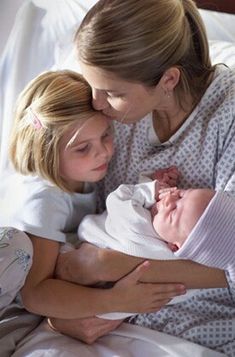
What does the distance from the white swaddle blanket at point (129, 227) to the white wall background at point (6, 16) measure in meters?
1.02

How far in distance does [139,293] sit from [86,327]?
5.2 inches

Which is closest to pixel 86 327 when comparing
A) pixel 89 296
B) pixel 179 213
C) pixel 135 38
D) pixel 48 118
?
pixel 89 296

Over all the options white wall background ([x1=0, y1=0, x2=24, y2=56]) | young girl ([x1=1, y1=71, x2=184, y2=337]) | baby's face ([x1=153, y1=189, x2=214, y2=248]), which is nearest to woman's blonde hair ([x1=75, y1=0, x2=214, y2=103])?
young girl ([x1=1, y1=71, x2=184, y2=337])

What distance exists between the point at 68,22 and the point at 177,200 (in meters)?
0.91

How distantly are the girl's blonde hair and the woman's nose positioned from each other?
2 centimetres

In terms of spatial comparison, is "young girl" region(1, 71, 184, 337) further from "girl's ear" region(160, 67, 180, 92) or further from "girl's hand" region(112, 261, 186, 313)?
"girl's ear" region(160, 67, 180, 92)

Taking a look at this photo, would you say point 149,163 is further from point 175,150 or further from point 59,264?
point 59,264

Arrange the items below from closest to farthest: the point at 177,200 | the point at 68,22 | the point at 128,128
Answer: the point at 177,200 < the point at 128,128 < the point at 68,22

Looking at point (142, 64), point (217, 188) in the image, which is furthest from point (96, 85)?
point (217, 188)

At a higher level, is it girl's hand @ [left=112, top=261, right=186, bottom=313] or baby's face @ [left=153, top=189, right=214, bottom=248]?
baby's face @ [left=153, top=189, right=214, bottom=248]

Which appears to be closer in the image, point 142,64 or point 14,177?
point 142,64

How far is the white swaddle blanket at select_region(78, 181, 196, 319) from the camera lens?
1151 millimetres

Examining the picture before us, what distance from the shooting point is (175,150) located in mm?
1242

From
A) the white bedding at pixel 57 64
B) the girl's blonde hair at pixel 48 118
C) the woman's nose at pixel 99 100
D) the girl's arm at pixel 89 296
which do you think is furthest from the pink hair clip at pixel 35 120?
the white bedding at pixel 57 64
